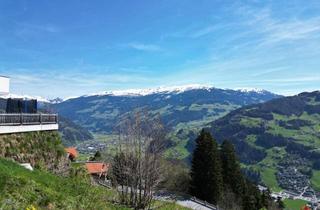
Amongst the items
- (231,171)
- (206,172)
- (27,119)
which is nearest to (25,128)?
(27,119)

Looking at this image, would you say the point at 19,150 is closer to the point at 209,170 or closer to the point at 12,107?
the point at 12,107

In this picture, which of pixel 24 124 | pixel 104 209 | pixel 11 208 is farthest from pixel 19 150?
pixel 11 208

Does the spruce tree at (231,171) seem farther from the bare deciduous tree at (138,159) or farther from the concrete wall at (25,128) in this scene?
the concrete wall at (25,128)

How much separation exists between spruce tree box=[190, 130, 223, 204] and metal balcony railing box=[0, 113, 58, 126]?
36.4 metres

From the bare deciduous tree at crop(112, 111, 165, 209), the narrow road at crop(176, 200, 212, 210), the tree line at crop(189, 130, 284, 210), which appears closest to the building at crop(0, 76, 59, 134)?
the bare deciduous tree at crop(112, 111, 165, 209)

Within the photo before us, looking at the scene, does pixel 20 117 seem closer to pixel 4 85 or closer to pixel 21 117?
pixel 21 117

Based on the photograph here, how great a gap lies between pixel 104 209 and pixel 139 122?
55.0 ft

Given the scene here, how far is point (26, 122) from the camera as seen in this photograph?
89.7ft

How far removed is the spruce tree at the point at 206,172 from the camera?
6322cm

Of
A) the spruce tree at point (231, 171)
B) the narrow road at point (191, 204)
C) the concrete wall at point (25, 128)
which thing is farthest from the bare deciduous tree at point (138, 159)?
the spruce tree at point (231, 171)

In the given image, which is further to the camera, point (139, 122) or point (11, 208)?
point (139, 122)

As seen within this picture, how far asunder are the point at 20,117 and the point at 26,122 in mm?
970

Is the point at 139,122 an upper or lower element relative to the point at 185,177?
upper

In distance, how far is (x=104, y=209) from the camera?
14984mm
